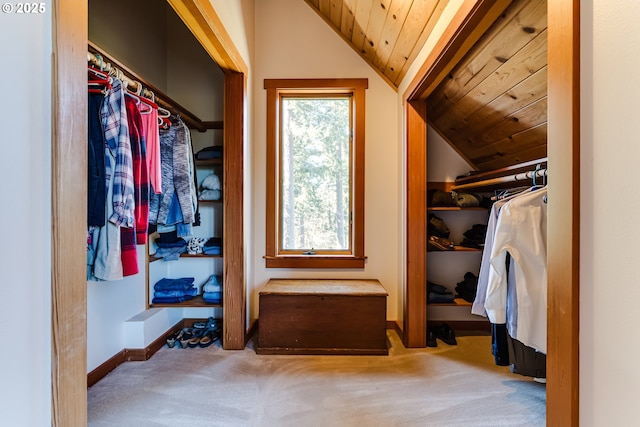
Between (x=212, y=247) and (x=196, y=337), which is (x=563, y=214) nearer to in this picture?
(x=212, y=247)

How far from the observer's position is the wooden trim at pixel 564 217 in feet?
2.31

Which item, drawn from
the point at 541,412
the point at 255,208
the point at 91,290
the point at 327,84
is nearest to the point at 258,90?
the point at 327,84

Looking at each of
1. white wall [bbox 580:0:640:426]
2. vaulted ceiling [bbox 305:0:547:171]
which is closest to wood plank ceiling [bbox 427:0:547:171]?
vaulted ceiling [bbox 305:0:547:171]

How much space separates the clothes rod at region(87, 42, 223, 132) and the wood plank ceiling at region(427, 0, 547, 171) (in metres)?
Answer: 1.95

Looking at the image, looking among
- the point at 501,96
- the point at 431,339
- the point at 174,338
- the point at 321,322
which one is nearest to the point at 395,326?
the point at 431,339

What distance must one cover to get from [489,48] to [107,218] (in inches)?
87.9

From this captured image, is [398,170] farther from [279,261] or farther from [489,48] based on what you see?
[279,261]

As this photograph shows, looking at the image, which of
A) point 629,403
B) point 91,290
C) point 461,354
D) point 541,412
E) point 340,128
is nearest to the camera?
point 629,403

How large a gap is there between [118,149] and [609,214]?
1889 millimetres

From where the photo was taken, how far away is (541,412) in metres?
1.53

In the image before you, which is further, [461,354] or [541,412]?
[461,354]

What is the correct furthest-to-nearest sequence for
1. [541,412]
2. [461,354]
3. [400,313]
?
[400,313] → [461,354] → [541,412]

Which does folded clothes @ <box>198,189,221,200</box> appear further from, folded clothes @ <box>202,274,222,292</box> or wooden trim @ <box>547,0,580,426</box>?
wooden trim @ <box>547,0,580,426</box>

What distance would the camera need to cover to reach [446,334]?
239cm
